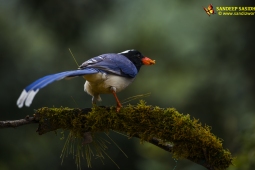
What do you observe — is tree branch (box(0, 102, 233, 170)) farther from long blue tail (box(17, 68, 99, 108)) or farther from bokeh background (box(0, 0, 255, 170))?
bokeh background (box(0, 0, 255, 170))

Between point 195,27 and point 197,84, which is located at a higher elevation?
point 195,27

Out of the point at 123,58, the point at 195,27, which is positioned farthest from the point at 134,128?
the point at 195,27

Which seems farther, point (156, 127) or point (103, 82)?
point (103, 82)

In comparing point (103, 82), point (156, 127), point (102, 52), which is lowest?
point (102, 52)

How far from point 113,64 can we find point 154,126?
977mm

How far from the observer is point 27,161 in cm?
774

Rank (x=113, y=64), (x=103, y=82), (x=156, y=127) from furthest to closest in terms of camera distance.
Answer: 1. (x=113, y=64)
2. (x=103, y=82)
3. (x=156, y=127)

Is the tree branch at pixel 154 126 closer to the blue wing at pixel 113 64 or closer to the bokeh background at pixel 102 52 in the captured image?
the blue wing at pixel 113 64

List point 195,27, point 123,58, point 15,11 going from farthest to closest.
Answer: point 195,27 < point 15,11 < point 123,58

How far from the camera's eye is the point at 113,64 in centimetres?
424

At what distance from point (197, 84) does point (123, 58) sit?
412cm

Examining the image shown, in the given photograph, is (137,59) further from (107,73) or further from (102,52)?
(102,52)

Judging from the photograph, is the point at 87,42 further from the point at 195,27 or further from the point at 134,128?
the point at 134,128

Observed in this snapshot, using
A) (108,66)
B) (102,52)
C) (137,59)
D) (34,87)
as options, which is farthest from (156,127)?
(102,52)
